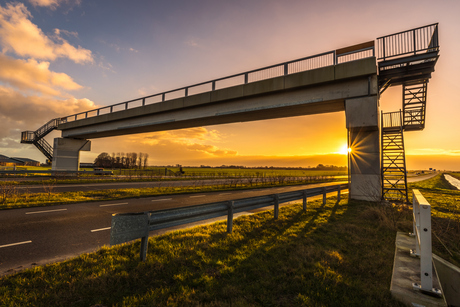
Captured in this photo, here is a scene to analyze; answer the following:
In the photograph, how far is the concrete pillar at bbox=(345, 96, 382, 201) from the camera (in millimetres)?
11289

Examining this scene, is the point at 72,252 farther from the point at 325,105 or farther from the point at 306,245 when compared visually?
the point at 325,105

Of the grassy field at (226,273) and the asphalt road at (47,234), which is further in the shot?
the asphalt road at (47,234)

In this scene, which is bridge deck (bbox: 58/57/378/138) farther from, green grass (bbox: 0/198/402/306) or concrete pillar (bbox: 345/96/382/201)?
green grass (bbox: 0/198/402/306)

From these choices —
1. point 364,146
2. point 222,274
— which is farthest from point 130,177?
point 222,274

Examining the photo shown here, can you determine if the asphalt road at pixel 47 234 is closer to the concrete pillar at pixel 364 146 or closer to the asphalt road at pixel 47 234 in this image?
the asphalt road at pixel 47 234

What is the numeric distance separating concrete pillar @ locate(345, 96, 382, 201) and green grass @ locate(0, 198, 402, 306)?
6.81m

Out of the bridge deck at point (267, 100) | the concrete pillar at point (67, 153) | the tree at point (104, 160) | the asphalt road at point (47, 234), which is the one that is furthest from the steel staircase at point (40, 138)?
the tree at point (104, 160)

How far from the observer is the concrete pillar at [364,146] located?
11289 millimetres

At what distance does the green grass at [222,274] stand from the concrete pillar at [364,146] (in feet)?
22.3

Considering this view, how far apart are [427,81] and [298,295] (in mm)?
15465

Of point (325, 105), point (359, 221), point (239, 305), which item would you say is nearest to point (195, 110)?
point (325, 105)

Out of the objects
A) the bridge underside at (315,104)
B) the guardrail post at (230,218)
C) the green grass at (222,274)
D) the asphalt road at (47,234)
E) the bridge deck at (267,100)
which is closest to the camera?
the green grass at (222,274)

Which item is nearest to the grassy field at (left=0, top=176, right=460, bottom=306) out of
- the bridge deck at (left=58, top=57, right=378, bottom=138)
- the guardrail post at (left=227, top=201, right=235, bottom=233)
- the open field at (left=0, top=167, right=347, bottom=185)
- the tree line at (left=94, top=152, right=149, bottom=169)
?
the guardrail post at (left=227, top=201, right=235, bottom=233)

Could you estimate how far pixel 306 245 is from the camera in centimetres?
527
